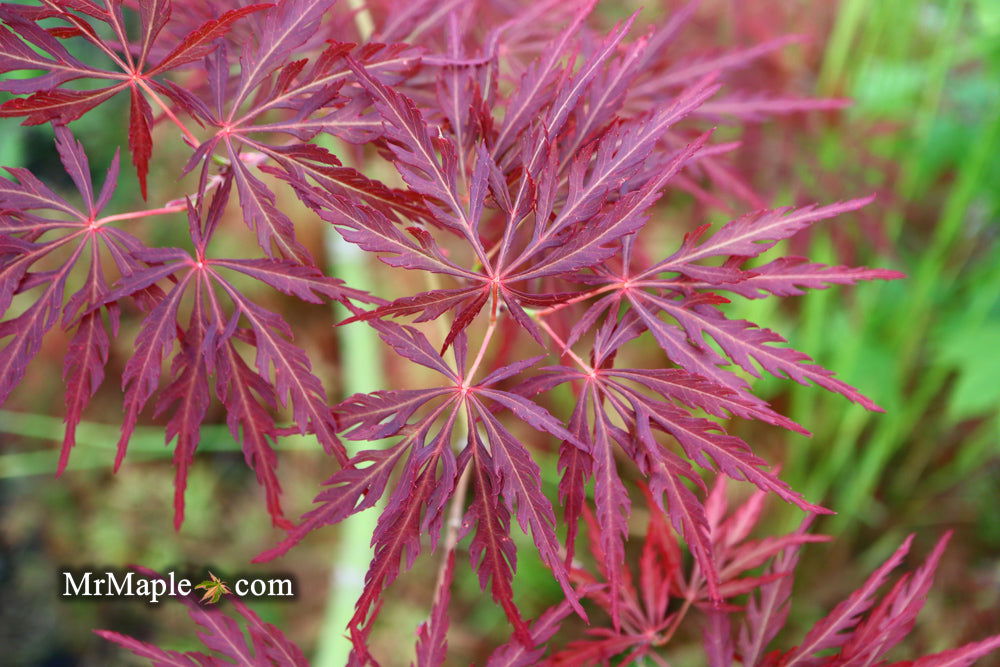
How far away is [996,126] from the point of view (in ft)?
3.09

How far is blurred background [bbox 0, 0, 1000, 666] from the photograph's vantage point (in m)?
1.09

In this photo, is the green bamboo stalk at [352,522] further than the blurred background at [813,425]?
No

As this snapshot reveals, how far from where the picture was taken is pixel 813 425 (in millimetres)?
1258

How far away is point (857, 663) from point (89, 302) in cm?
53

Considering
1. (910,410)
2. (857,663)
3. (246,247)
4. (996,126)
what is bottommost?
(857,663)

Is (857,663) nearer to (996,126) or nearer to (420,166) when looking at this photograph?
(420,166)

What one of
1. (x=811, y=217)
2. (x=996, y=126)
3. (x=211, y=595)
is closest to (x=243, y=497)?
(x=211, y=595)

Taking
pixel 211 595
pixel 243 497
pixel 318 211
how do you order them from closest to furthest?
pixel 318 211 → pixel 211 595 → pixel 243 497

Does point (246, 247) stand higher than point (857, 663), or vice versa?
point (246, 247)

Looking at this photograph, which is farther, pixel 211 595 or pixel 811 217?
pixel 211 595

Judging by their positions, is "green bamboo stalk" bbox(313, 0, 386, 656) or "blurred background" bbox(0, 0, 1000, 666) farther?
"blurred background" bbox(0, 0, 1000, 666)

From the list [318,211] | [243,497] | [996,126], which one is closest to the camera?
[318,211]

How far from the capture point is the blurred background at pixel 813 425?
1.09 meters

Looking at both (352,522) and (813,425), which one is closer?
(352,522)
